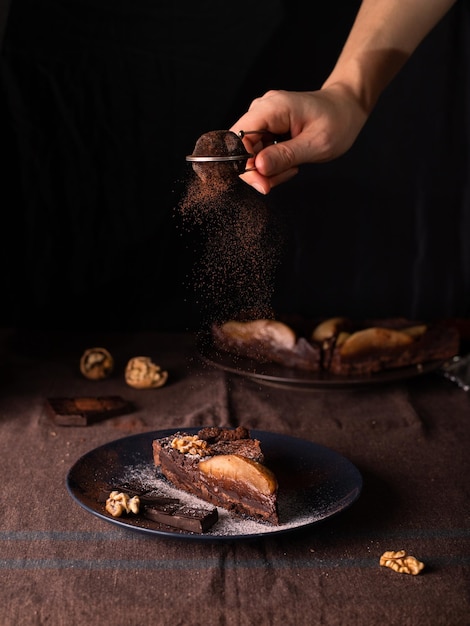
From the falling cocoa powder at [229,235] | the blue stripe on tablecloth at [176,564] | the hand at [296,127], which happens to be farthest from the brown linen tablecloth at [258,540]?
the hand at [296,127]

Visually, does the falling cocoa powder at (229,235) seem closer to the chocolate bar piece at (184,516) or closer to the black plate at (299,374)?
the black plate at (299,374)

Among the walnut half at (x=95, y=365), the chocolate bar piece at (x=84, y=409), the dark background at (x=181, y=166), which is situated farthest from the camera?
the dark background at (x=181, y=166)

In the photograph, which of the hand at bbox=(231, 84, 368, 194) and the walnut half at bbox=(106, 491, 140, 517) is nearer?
the walnut half at bbox=(106, 491, 140, 517)

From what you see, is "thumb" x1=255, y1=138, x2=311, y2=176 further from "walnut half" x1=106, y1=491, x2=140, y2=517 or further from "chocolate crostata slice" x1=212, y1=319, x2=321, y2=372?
"walnut half" x1=106, y1=491, x2=140, y2=517

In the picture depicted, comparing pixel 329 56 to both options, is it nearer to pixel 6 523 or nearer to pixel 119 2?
pixel 119 2

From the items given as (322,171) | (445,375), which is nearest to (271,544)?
(445,375)

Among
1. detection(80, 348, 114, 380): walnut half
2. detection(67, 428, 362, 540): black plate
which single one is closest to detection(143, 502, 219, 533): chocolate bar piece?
detection(67, 428, 362, 540): black plate

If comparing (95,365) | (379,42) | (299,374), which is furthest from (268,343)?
(379,42)
